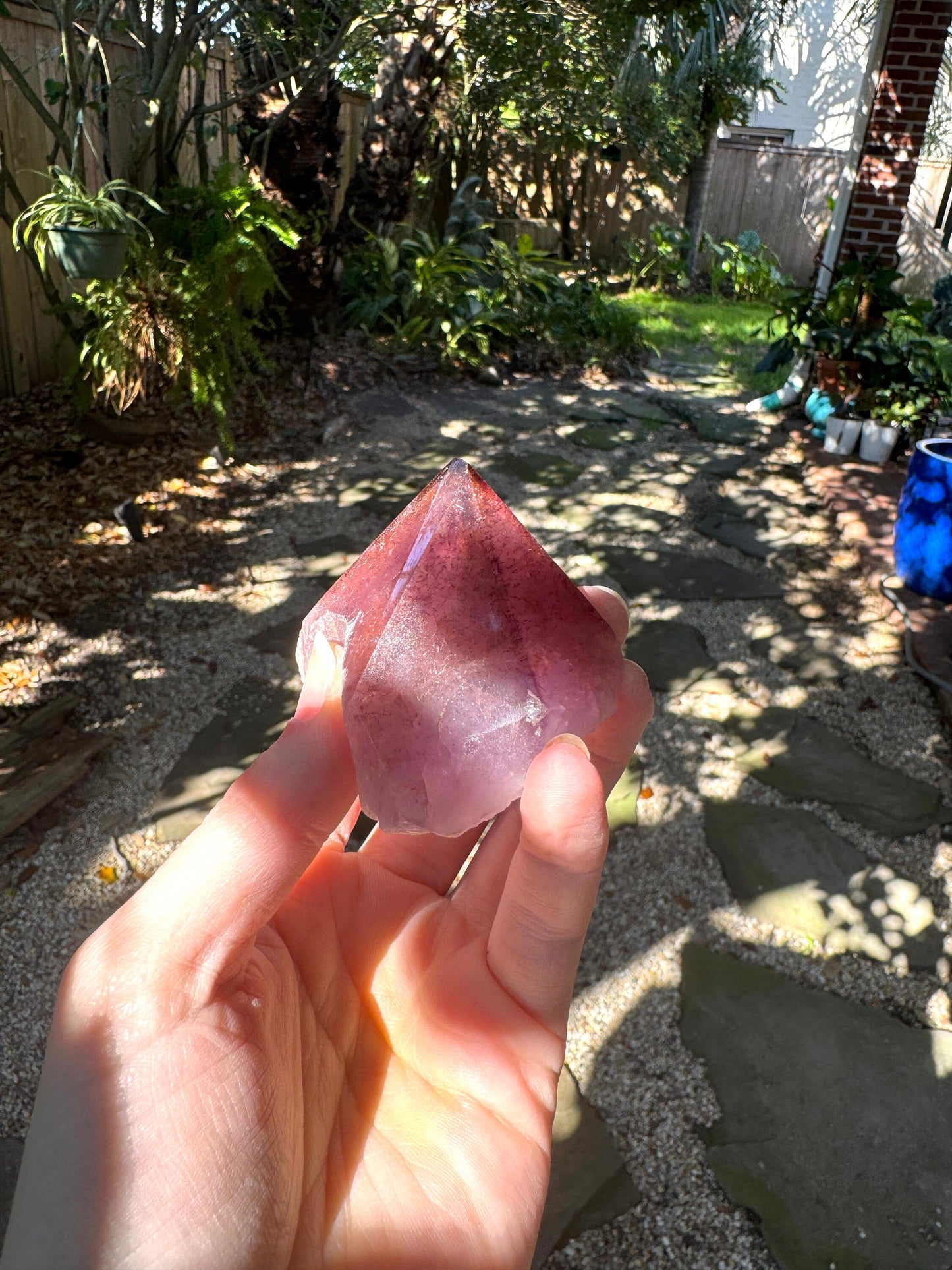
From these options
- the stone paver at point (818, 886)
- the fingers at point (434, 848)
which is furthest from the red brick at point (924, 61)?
the fingers at point (434, 848)

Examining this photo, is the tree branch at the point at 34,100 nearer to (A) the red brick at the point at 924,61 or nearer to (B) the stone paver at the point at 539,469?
(B) the stone paver at the point at 539,469

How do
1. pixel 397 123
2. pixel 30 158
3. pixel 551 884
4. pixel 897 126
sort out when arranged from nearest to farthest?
pixel 551 884, pixel 30 158, pixel 897 126, pixel 397 123

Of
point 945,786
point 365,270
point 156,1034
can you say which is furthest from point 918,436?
point 156,1034

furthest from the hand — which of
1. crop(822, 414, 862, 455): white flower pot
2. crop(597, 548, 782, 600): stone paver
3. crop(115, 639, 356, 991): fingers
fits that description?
crop(822, 414, 862, 455): white flower pot

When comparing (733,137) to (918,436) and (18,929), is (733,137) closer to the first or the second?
(918,436)

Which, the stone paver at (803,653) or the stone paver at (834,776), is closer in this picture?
the stone paver at (834,776)

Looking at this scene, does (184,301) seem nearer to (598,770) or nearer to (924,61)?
(598,770)

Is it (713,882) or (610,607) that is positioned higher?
(610,607)

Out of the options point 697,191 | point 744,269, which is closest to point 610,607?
point 744,269
